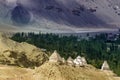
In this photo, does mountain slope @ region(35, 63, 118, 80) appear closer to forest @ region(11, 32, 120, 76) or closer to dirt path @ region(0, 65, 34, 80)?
dirt path @ region(0, 65, 34, 80)

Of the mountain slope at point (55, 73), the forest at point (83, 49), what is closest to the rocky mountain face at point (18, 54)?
the mountain slope at point (55, 73)

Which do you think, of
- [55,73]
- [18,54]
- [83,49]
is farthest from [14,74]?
[83,49]

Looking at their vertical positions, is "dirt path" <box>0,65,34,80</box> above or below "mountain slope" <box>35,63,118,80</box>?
below

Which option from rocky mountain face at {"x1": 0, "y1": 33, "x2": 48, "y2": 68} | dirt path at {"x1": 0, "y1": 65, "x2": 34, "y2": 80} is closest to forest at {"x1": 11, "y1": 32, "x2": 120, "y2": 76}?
rocky mountain face at {"x1": 0, "y1": 33, "x2": 48, "y2": 68}

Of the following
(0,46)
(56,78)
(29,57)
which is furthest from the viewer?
(29,57)

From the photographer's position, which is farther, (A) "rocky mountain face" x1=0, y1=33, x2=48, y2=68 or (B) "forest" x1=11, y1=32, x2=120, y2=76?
(B) "forest" x1=11, y1=32, x2=120, y2=76

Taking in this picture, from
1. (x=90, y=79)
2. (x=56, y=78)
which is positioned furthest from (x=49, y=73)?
(x=90, y=79)

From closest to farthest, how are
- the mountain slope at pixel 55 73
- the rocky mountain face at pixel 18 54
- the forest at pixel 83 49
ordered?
the mountain slope at pixel 55 73, the rocky mountain face at pixel 18 54, the forest at pixel 83 49

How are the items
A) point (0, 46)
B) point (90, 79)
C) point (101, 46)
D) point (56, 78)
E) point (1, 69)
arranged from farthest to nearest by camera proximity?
point (101, 46) < point (0, 46) < point (1, 69) < point (90, 79) < point (56, 78)

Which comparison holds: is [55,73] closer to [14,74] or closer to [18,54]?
[14,74]

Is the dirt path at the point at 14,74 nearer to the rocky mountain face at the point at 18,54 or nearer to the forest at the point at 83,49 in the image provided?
the rocky mountain face at the point at 18,54

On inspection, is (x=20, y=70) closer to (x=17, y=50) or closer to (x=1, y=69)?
(x=1, y=69)
